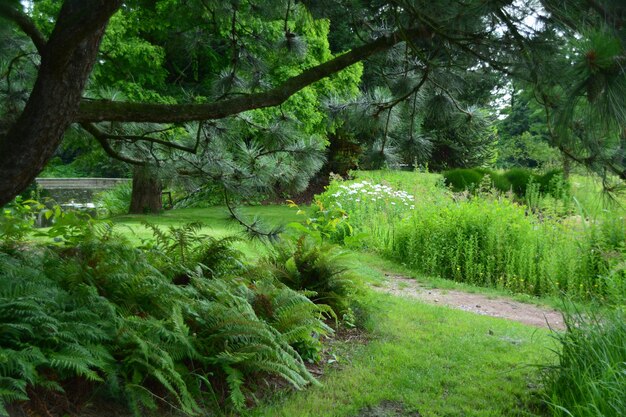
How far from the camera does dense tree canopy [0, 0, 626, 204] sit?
2.53m

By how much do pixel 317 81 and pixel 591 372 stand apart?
10.2 feet

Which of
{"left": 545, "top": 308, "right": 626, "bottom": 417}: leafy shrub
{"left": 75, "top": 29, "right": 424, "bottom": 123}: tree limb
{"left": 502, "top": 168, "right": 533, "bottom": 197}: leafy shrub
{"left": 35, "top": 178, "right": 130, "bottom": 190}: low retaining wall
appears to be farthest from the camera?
{"left": 35, "top": 178, "right": 130, "bottom": 190}: low retaining wall

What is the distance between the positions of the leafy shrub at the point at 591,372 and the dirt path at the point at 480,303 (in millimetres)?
2439

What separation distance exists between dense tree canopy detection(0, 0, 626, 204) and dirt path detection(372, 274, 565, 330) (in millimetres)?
2276

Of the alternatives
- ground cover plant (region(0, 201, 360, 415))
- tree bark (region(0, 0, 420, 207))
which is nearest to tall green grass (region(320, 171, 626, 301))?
ground cover plant (region(0, 201, 360, 415))

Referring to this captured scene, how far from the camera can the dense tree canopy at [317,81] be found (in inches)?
99.4

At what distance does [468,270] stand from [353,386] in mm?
4696

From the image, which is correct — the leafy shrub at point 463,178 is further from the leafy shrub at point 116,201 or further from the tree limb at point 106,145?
the tree limb at point 106,145

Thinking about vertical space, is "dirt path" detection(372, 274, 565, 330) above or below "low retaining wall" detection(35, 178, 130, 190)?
above

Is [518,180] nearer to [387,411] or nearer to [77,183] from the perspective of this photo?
[387,411]

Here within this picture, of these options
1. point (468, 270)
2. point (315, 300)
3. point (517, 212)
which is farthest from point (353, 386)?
point (517, 212)

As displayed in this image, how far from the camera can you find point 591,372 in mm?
3402

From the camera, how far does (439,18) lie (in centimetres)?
373

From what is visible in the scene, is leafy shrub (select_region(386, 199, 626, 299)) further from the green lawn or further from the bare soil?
the bare soil
